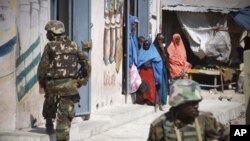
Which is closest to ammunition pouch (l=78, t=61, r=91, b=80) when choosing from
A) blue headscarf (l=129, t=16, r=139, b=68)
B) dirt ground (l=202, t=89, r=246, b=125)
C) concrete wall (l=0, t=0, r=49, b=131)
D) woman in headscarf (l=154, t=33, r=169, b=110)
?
concrete wall (l=0, t=0, r=49, b=131)

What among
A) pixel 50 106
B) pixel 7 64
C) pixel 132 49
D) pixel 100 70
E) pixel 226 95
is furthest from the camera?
pixel 226 95

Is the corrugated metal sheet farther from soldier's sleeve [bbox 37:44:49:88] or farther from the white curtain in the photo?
soldier's sleeve [bbox 37:44:49:88]

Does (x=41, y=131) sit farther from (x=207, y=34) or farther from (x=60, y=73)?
(x=207, y=34)

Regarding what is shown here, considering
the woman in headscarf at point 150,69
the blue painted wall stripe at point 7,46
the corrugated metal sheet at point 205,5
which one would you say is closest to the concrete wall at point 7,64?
the blue painted wall stripe at point 7,46

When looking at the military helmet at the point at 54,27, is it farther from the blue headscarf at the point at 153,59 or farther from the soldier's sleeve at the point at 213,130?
the blue headscarf at the point at 153,59

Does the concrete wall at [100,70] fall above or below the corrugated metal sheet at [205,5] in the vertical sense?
below

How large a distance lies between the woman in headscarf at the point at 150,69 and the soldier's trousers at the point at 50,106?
14.1 feet

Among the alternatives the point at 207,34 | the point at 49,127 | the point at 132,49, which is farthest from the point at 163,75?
the point at 207,34

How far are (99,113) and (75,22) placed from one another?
157 centimetres

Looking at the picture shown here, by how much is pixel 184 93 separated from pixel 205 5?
44.5 ft

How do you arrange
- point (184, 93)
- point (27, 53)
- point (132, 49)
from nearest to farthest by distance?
1. point (184, 93)
2. point (27, 53)
3. point (132, 49)

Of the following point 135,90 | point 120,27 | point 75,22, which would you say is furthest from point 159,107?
point 75,22

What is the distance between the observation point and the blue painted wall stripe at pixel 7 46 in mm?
6840

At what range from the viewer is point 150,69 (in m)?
10.8
